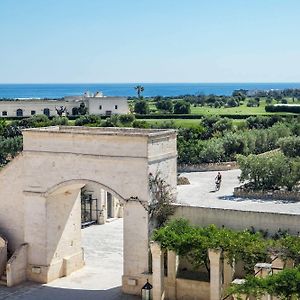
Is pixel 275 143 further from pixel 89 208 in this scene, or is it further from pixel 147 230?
pixel 147 230

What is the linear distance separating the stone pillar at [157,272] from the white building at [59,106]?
6698 centimetres

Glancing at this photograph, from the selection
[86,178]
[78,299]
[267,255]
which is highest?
[86,178]

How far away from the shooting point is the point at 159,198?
77.3ft

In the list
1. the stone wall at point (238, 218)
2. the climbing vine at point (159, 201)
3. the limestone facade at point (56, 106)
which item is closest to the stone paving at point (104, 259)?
the stone wall at point (238, 218)

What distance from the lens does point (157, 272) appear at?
22.2 metres

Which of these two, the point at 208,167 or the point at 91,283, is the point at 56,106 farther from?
the point at 91,283

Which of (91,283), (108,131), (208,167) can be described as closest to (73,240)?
(91,283)

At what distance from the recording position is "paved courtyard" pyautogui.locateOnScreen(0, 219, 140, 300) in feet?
76.9

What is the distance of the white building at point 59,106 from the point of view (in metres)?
86.3

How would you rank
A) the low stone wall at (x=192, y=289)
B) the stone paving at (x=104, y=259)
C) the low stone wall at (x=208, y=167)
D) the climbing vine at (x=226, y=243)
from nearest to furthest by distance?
the climbing vine at (x=226, y=243)
the low stone wall at (x=192, y=289)
the stone paving at (x=104, y=259)
the low stone wall at (x=208, y=167)

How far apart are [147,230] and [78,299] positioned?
3.45m

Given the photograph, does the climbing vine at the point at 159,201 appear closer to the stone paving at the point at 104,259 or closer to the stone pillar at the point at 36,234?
the stone paving at the point at 104,259

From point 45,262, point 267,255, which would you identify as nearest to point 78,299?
point 45,262

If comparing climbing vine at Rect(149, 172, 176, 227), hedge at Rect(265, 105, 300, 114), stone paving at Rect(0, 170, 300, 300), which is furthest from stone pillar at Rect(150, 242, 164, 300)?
hedge at Rect(265, 105, 300, 114)
